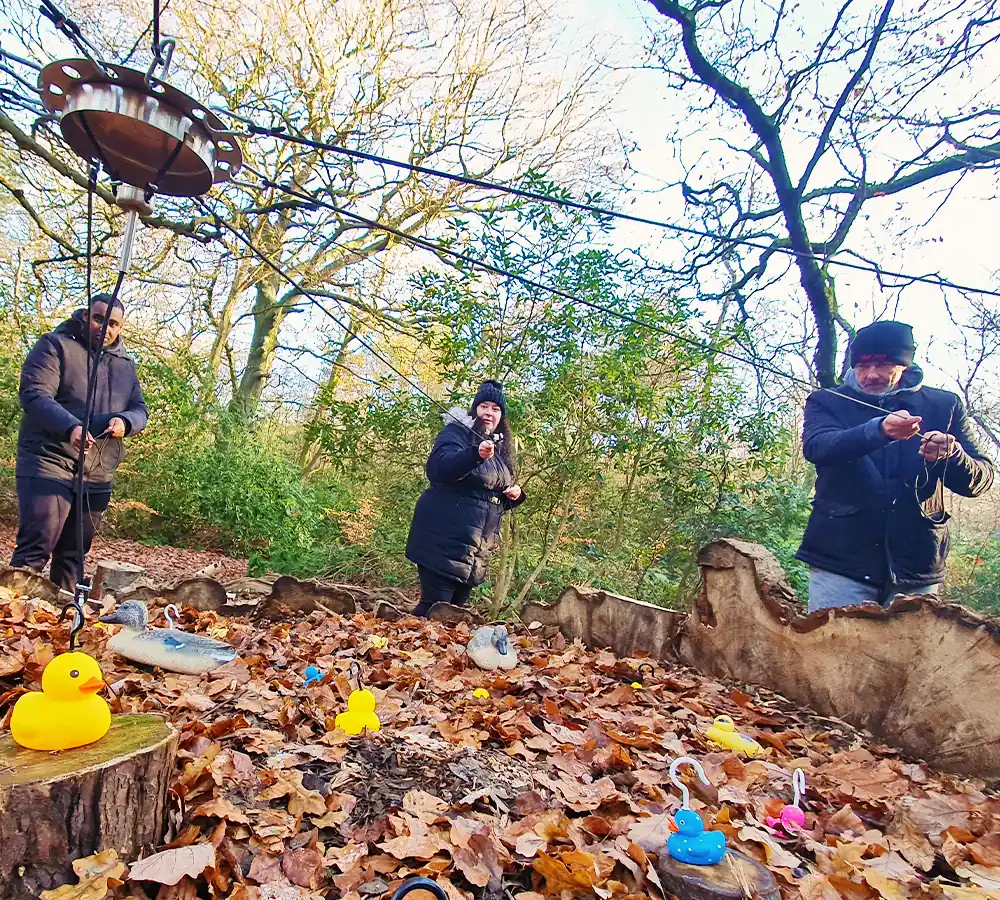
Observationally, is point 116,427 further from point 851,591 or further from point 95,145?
point 851,591

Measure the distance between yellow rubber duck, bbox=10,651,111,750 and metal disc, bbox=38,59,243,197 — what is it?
3.80 feet

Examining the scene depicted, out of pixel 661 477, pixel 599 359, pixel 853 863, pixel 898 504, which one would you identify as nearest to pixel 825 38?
pixel 599 359

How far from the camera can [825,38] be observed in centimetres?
592

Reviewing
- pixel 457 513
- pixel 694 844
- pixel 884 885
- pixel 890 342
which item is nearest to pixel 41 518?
pixel 457 513

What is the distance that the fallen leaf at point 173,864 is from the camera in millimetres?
1101

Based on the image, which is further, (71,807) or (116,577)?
(116,577)

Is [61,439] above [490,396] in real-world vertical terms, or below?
below

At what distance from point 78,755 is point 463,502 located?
272 centimetres

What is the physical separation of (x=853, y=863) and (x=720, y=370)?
162 inches

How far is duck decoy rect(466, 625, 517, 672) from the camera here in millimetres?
2824

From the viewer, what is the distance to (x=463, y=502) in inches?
150

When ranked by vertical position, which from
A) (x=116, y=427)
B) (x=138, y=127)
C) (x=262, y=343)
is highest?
(x=262, y=343)

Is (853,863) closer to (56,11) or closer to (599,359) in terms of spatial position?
(56,11)

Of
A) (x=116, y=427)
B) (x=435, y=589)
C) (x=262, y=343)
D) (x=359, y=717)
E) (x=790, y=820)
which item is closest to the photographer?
(x=790, y=820)
